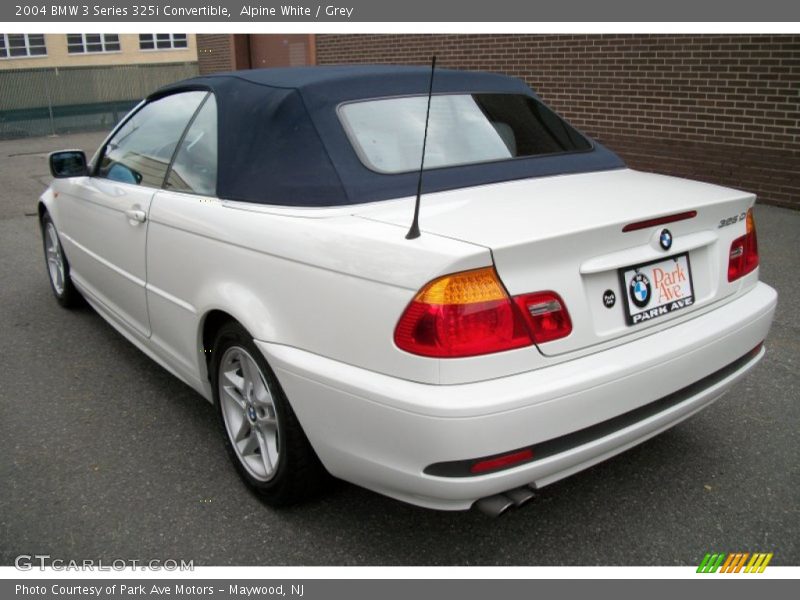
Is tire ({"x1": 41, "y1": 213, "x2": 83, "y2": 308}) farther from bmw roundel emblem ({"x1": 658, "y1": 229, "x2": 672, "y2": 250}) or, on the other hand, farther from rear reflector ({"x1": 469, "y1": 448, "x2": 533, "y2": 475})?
bmw roundel emblem ({"x1": 658, "y1": 229, "x2": 672, "y2": 250})

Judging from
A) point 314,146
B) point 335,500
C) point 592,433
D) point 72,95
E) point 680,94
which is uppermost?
point 314,146

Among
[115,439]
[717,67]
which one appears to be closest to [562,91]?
[717,67]

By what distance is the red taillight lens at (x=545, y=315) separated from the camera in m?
2.19

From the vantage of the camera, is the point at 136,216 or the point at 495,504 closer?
the point at 495,504

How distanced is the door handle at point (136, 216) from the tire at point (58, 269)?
173 cm

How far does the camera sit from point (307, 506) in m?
2.85

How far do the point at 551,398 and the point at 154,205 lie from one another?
2116 mm

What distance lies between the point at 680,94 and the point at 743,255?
5.94 meters

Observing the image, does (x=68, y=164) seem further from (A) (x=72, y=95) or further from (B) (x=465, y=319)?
(A) (x=72, y=95)

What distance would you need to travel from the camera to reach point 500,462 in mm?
2146

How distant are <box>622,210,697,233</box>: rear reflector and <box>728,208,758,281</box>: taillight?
1.18 feet

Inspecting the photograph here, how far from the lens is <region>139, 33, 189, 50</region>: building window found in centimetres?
3231

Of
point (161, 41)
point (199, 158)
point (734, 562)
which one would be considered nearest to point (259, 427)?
point (199, 158)

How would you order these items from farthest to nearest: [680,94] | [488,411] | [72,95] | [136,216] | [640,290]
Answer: [72,95], [680,94], [136,216], [640,290], [488,411]
